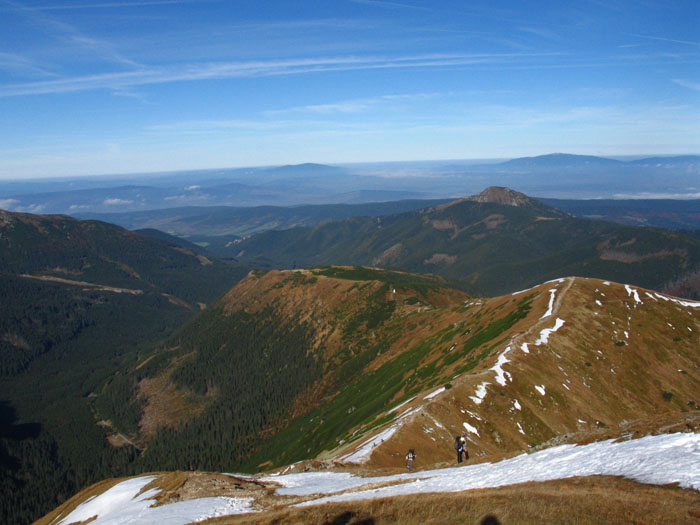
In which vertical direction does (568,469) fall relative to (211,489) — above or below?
above

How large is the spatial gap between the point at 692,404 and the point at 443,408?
43880 mm

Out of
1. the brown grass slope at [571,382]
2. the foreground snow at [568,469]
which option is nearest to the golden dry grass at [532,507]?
the foreground snow at [568,469]

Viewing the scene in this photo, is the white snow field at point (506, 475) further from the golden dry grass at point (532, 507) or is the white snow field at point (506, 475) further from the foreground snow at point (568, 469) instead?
the golden dry grass at point (532, 507)

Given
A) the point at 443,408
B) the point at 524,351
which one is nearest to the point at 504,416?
the point at 443,408

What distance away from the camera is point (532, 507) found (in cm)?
2169

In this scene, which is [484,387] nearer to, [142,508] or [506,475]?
[506,475]

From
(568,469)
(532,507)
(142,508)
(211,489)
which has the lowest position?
(142,508)

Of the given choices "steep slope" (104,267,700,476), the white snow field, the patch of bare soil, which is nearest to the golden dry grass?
the white snow field

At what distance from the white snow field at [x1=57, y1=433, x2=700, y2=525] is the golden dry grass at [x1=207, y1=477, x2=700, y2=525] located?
90.4 inches

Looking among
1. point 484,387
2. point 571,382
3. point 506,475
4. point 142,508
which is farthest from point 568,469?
point 142,508

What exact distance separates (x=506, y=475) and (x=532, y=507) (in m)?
11.0

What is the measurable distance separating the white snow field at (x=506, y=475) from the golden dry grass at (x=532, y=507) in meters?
2.30

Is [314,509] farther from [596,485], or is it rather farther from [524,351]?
[524,351]

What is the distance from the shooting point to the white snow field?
25.4m
